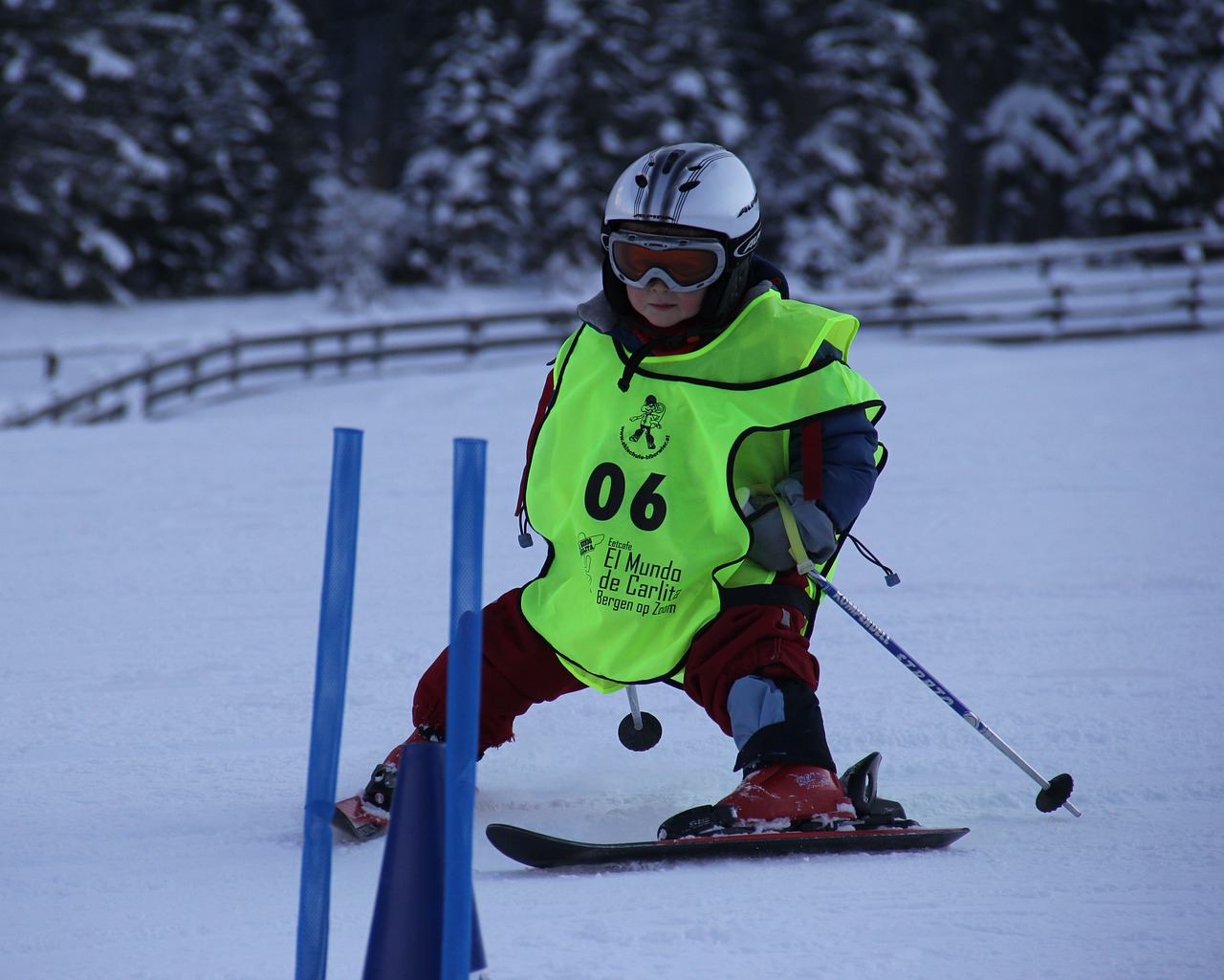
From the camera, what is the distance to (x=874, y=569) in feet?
20.0

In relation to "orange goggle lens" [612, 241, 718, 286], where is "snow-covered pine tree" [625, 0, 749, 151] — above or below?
above

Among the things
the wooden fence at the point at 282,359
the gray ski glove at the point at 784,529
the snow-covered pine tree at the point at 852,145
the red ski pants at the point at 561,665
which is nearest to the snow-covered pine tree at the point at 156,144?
the wooden fence at the point at 282,359

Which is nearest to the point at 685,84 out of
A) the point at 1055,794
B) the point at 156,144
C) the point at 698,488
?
the point at 156,144

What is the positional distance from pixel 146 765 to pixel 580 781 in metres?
1.24

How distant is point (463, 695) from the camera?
1.73 meters

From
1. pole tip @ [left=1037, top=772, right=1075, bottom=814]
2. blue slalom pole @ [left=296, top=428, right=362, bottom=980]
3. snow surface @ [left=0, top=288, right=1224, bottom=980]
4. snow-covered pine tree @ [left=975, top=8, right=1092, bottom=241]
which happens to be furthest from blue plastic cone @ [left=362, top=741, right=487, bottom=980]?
snow-covered pine tree @ [left=975, top=8, right=1092, bottom=241]

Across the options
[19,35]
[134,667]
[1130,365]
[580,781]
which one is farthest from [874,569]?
[19,35]

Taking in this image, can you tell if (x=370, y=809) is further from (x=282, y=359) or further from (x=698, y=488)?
(x=282, y=359)

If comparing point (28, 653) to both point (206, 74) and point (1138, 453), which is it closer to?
point (1138, 453)

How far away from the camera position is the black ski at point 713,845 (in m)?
2.77

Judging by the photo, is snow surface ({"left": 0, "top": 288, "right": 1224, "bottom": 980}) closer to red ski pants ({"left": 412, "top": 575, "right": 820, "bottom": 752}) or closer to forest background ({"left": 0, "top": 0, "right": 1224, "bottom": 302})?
red ski pants ({"left": 412, "top": 575, "right": 820, "bottom": 752})

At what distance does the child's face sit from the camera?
10.1ft

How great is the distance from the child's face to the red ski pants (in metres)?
0.73

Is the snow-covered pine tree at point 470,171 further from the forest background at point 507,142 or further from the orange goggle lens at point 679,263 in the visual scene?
the orange goggle lens at point 679,263
